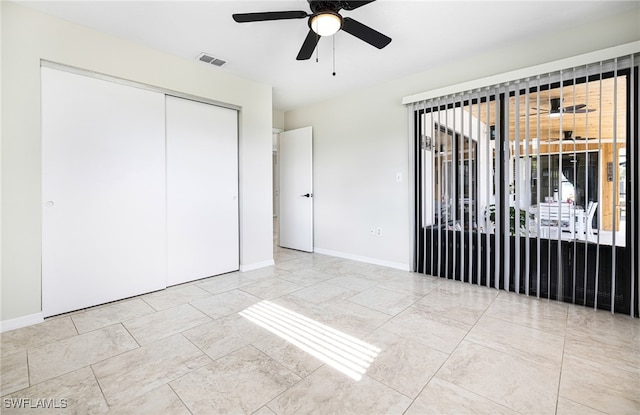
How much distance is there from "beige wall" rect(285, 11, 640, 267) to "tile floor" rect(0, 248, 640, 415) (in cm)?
131

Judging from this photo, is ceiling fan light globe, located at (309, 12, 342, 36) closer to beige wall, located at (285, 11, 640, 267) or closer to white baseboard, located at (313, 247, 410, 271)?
beige wall, located at (285, 11, 640, 267)

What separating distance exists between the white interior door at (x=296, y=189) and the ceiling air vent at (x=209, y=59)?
1.80 m

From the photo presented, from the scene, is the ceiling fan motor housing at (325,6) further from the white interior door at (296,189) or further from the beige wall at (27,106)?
the white interior door at (296,189)

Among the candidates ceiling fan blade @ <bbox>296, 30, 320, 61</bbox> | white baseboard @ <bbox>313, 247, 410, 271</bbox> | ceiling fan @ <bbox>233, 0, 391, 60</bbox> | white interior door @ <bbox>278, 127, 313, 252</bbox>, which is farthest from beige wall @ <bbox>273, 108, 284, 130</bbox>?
ceiling fan @ <bbox>233, 0, 391, 60</bbox>

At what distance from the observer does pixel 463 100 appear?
10.7 feet

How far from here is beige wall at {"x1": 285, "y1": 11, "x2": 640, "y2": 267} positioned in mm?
2951

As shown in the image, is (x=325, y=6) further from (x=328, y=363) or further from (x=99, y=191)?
(x=99, y=191)

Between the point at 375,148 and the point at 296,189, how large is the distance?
162 cm

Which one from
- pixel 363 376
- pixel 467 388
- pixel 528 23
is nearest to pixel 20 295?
pixel 363 376

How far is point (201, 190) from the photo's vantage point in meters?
3.50

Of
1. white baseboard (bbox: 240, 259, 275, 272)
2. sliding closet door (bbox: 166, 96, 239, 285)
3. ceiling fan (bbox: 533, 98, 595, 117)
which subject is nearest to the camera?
ceiling fan (bbox: 533, 98, 595, 117)

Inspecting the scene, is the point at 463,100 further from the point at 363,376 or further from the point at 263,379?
the point at 263,379

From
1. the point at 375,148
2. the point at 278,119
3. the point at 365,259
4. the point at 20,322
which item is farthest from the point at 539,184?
the point at 20,322

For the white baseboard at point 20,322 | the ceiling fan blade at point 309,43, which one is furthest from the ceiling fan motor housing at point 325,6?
the white baseboard at point 20,322
